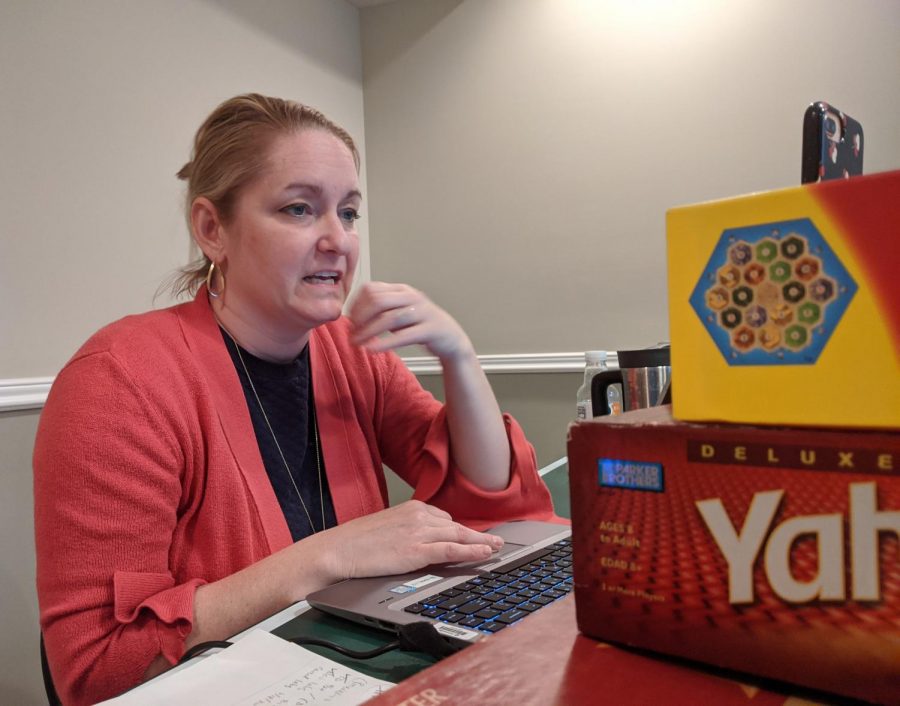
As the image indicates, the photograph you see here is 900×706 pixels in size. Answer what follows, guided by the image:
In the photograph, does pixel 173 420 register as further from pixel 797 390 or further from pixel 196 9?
pixel 196 9

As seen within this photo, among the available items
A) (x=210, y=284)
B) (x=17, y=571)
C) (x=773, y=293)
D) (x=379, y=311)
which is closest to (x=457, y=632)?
(x=773, y=293)

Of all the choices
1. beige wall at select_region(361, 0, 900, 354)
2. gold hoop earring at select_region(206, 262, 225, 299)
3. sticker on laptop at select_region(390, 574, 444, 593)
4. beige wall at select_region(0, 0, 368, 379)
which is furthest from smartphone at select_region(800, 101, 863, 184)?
beige wall at select_region(361, 0, 900, 354)

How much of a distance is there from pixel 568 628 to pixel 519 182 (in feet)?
8.30

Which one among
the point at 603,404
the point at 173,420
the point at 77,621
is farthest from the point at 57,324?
the point at 603,404

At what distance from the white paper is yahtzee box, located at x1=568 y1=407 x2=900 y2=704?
0.73 ft

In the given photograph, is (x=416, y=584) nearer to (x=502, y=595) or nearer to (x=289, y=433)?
(x=502, y=595)

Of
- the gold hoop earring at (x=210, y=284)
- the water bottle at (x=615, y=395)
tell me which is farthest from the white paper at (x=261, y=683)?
the water bottle at (x=615, y=395)

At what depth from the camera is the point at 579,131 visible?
2.67 m

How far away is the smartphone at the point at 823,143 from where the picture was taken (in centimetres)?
42

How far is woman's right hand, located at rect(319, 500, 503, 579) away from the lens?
2.60ft

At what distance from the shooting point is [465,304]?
2.92 m

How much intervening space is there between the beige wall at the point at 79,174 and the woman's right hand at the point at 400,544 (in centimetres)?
123

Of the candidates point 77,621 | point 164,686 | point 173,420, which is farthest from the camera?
point 173,420

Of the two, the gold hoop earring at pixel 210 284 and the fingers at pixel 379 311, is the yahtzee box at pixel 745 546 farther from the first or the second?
the gold hoop earring at pixel 210 284
